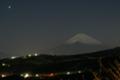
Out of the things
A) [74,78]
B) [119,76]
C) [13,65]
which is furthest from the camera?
[13,65]

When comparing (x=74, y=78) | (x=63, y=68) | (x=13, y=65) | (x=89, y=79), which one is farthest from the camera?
(x=13, y=65)

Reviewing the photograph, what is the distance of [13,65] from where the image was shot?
148 meters

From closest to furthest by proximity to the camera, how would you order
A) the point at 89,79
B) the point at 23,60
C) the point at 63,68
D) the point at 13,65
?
the point at 89,79 → the point at 63,68 → the point at 13,65 → the point at 23,60

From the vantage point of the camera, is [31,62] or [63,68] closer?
[63,68]

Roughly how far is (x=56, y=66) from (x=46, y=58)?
2771cm

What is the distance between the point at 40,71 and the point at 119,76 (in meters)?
83.6

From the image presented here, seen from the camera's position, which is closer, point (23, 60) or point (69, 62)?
point (69, 62)

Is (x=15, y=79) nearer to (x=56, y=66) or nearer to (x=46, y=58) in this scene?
(x=56, y=66)

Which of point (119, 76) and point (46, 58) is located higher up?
point (46, 58)

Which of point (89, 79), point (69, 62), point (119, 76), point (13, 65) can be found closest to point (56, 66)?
point (69, 62)

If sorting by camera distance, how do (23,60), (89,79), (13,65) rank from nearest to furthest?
(89,79) < (13,65) < (23,60)

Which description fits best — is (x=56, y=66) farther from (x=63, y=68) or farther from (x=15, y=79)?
(x=15, y=79)

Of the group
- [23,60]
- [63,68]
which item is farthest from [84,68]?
[23,60]

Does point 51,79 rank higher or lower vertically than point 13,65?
lower
